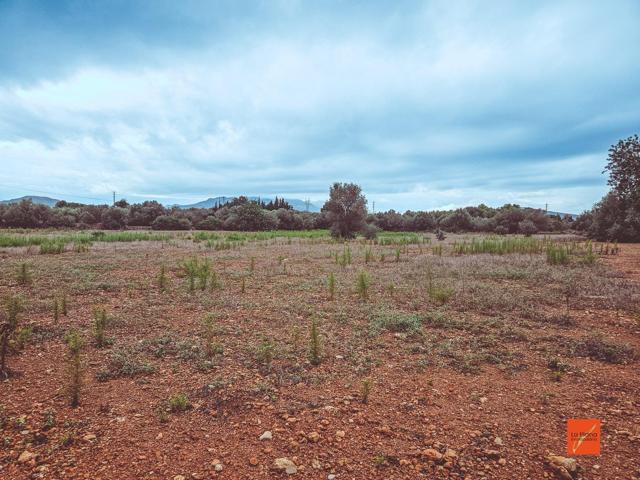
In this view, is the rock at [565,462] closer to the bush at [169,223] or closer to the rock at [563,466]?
the rock at [563,466]

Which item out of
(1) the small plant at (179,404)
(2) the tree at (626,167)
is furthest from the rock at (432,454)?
(2) the tree at (626,167)

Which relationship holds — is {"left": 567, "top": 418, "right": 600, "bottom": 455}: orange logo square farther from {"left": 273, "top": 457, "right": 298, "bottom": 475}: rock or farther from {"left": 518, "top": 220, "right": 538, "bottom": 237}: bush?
{"left": 518, "top": 220, "right": 538, "bottom": 237}: bush

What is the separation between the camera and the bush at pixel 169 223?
45406 mm

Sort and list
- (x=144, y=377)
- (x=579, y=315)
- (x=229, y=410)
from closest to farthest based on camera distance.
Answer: (x=229, y=410)
(x=144, y=377)
(x=579, y=315)

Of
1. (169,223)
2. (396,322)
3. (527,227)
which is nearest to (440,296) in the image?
(396,322)

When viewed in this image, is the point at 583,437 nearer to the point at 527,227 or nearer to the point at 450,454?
the point at 450,454

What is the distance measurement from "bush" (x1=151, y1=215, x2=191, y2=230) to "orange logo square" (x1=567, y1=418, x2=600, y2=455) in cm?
4828

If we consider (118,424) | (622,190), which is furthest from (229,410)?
(622,190)

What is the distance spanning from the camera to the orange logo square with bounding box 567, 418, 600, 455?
261cm

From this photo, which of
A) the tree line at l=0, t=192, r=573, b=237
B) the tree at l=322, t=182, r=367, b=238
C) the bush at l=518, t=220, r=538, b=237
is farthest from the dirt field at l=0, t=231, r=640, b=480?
the bush at l=518, t=220, r=538, b=237

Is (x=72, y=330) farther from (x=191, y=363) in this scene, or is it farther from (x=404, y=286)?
(x=404, y=286)

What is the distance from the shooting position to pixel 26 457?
2529 mm

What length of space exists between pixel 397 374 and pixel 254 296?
184 inches

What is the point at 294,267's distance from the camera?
12.6 meters
